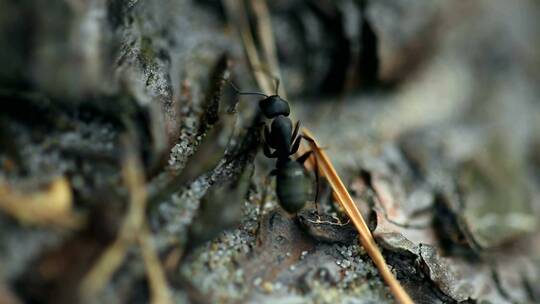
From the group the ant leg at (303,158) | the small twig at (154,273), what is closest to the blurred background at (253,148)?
the small twig at (154,273)

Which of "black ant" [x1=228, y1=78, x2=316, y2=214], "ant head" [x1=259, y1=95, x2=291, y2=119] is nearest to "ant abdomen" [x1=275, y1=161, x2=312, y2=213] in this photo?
"black ant" [x1=228, y1=78, x2=316, y2=214]

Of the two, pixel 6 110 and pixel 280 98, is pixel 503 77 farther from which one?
pixel 6 110

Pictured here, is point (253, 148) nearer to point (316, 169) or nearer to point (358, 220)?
point (316, 169)

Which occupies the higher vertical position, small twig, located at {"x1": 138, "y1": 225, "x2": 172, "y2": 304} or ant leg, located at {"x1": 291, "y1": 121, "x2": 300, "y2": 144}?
small twig, located at {"x1": 138, "y1": 225, "x2": 172, "y2": 304}

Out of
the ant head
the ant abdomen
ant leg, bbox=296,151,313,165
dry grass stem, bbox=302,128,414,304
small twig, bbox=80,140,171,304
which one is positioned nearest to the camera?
small twig, bbox=80,140,171,304

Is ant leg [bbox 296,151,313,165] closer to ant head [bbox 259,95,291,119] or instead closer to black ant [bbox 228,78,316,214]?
black ant [bbox 228,78,316,214]

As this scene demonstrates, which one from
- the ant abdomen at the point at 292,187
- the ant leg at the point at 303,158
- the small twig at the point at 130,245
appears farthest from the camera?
the ant leg at the point at 303,158

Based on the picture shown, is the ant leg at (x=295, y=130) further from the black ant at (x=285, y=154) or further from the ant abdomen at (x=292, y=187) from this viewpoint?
the ant abdomen at (x=292, y=187)
